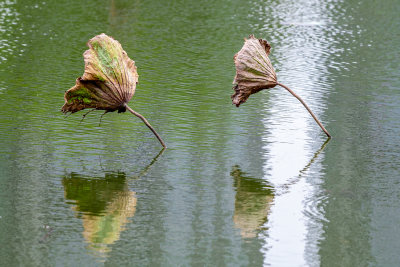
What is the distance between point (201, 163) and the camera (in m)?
9.07

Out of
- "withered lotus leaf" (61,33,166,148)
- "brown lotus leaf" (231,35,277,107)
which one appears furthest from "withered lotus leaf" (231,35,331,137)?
"withered lotus leaf" (61,33,166,148)

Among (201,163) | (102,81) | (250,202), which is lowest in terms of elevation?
(250,202)

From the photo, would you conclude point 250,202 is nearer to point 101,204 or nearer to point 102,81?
point 101,204

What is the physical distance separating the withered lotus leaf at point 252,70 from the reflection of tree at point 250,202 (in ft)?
5.26

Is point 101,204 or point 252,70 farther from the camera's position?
point 252,70

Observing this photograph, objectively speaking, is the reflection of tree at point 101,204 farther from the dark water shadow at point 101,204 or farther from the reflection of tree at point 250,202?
the reflection of tree at point 250,202

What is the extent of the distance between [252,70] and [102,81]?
1.97 m

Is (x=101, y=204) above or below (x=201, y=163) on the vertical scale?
below

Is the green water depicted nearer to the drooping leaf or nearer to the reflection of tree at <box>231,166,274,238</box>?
the reflection of tree at <box>231,166,274,238</box>

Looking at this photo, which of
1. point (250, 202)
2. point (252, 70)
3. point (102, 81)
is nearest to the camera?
point (250, 202)

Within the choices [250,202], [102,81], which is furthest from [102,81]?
[250,202]

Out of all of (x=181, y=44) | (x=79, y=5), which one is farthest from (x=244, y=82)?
(x=79, y=5)

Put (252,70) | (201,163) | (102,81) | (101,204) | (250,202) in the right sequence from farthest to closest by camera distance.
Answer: (252,70) → (102,81) → (201,163) → (250,202) → (101,204)

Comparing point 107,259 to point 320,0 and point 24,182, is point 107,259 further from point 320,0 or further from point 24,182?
point 320,0
